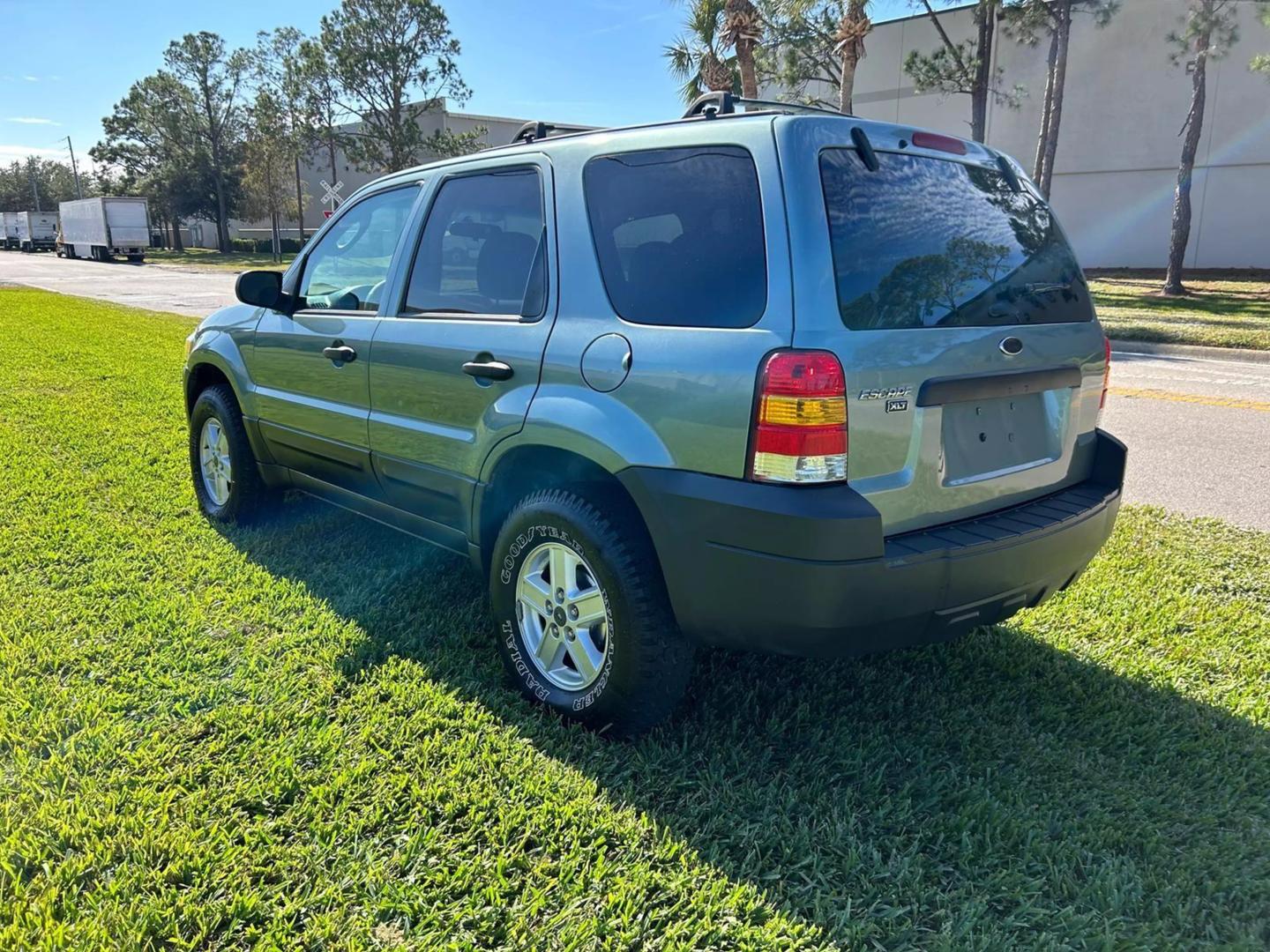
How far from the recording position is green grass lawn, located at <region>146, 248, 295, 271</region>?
4378 centimetres

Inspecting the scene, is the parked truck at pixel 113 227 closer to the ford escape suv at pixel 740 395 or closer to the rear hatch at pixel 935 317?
the ford escape suv at pixel 740 395

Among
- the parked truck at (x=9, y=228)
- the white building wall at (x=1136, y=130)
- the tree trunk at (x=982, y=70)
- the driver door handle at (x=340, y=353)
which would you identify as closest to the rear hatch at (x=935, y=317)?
the driver door handle at (x=340, y=353)

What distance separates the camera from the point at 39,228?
63.1 meters

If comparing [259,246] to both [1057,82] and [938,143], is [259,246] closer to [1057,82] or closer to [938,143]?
[1057,82]

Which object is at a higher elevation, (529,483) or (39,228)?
(39,228)

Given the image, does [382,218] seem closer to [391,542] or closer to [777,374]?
[391,542]

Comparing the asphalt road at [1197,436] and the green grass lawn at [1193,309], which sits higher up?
the green grass lawn at [1193,309]

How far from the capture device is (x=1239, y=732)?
3.07 metres

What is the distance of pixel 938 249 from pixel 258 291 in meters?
3.15

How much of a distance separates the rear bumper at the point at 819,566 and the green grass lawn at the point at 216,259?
41483 millimetres

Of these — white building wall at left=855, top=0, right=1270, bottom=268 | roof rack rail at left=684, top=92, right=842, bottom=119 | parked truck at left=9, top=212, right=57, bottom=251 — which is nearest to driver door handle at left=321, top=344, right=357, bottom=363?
roof rack rail at left=684, top=92, right=842, bottom=119

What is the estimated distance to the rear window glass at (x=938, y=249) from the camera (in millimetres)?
2557

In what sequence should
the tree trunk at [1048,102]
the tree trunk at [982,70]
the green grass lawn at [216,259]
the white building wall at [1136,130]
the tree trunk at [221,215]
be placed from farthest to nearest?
the tree trunk at [221,215]
the green grass lawn at [216,259]
the white building wall at [1136,130]
the tree trunk at [982,70]
the tree trunk at [1048,102]

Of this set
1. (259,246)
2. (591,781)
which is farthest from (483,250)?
(259,246)
